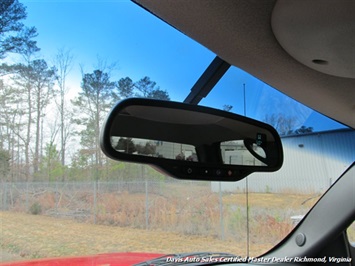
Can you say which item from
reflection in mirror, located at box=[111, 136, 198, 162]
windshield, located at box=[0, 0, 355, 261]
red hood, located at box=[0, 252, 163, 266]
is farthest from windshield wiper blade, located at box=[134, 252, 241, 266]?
reflection in mirror, located at box=[111, 136, 198, 162]

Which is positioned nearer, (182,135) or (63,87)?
(182,135)

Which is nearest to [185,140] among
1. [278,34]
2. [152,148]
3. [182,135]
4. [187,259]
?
[182,135]

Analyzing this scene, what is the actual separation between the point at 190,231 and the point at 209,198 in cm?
36

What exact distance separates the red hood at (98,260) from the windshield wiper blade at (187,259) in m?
0.10

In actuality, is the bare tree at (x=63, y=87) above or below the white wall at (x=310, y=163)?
above

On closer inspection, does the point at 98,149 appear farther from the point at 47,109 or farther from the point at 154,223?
the point at 154,223

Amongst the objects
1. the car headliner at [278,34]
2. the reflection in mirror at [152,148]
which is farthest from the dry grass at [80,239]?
the car headliner at [278,34]

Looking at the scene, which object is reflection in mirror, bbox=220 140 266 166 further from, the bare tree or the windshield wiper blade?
the bare tree

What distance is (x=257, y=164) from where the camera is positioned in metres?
2.00

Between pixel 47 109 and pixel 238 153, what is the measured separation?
5.21 ft

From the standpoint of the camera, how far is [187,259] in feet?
8.50

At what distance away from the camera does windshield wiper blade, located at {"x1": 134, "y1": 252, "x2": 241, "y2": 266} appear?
2469 mm

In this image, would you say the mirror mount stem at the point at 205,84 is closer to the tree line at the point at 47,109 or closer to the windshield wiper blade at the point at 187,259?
the tree line at the point at 47,109

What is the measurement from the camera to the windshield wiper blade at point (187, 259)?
2.47m
